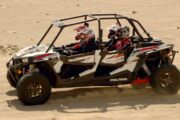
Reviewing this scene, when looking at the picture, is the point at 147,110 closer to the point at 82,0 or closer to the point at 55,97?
the point at 55,97

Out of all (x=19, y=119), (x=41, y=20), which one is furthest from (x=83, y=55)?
(x=41, y=20)

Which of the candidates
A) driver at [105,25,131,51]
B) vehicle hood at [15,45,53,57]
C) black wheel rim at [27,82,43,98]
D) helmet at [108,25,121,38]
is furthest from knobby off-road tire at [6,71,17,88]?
helmet at [108,25,121,38]

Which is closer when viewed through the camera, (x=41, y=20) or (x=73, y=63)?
(x=73, y=63)

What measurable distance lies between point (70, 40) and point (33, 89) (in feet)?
25.0

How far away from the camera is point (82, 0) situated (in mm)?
25859

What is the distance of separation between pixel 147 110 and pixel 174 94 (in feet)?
4.07

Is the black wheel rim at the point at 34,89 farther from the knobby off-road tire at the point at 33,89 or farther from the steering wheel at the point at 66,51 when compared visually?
the steering wheel at the point at 66,51

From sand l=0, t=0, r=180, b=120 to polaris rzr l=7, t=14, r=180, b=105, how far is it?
302mm

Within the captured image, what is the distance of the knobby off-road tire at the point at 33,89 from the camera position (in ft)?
35.5

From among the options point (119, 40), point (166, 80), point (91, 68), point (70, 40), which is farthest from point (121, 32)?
point (70, 40)

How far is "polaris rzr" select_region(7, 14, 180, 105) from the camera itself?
1095 cm

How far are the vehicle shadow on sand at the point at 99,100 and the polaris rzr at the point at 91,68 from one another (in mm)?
212

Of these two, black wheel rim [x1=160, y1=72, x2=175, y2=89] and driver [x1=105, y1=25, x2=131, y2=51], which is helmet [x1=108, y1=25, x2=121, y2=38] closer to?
driver [x1=105, y1=25, x2=131, y2=51]

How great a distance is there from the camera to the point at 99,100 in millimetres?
11508
